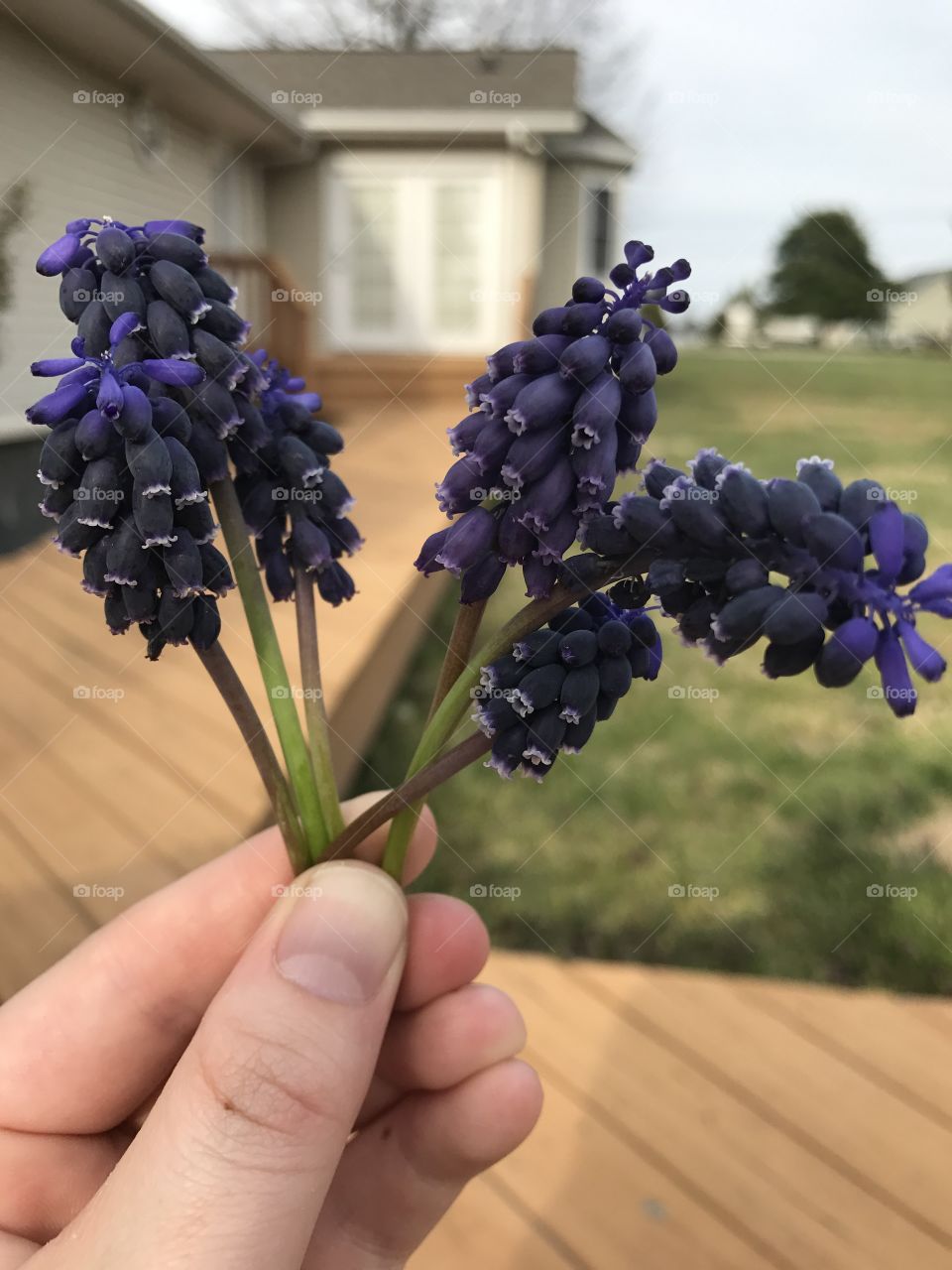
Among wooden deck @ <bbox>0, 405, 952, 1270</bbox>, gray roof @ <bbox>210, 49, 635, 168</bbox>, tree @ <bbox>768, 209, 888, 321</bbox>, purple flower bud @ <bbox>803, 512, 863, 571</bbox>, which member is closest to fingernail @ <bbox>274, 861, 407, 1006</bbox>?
wooden deck @ <bbox>0, 405, 952, 1270</bbox>

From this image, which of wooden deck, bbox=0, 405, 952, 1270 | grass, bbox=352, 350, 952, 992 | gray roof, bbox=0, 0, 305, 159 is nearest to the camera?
wooden deck, bbox=0, 405, 952, 1270

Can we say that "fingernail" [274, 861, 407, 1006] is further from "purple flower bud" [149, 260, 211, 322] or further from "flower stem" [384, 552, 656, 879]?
"purple flower bud" [149, 260, 211, 322]

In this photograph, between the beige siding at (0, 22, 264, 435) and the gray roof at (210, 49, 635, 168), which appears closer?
the beige siding at (0, 22, 264, 435)

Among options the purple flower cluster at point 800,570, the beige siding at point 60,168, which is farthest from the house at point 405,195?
the purple flower cluster at point 800,570

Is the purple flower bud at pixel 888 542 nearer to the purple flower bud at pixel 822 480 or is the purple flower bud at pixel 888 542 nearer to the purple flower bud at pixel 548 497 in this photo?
the purple flower bud at pixel 822 480

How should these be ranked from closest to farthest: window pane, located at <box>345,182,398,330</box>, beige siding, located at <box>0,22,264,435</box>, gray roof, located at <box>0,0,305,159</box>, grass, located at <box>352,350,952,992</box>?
1. beige siding, located at <box>0,22,264,435</box>
2. grass, located at <box>352,350,952,992</box>
3. gray roof, located at <box>0,0,305,159</box>
4. window pane, located at <box>345,182,398,330</box>

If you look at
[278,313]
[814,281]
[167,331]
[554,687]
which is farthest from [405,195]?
[814,281]
